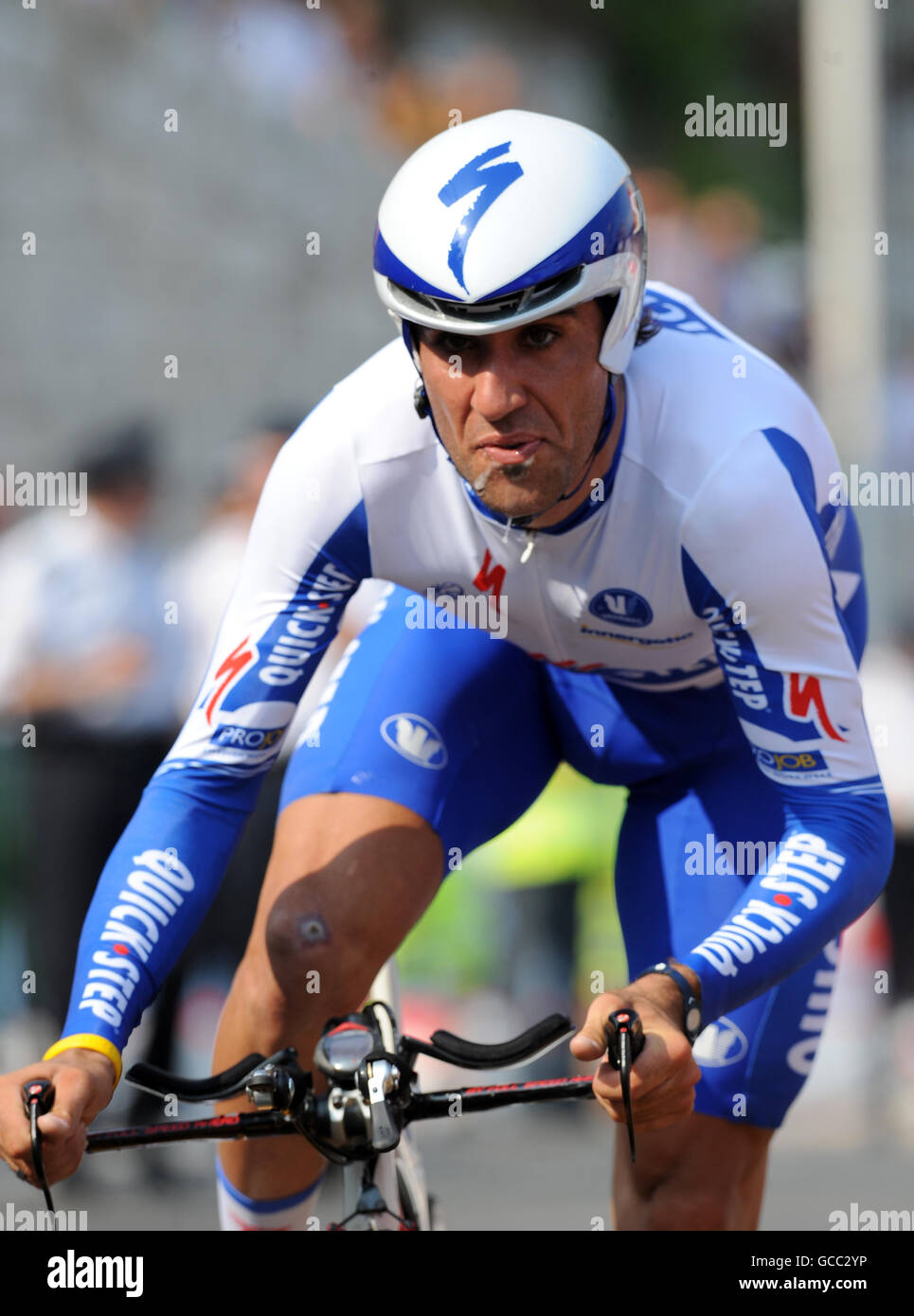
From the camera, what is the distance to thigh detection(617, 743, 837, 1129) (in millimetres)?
4082

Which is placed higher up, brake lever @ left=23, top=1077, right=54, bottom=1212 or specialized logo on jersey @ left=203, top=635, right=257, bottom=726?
specialized logo on jersey @ left=203, top=635, right=257, bottom=726

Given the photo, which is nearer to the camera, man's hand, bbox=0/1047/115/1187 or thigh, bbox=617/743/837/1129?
man's hand, bbox=0/1047/115/1187

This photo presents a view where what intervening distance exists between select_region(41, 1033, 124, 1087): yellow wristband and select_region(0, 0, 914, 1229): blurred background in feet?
11.5

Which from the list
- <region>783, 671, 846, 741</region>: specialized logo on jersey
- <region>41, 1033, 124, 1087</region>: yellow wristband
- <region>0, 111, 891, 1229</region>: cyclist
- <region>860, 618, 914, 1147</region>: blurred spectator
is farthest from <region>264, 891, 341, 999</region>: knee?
<region>860, 618, 914, 1147</region>: blurred spectator

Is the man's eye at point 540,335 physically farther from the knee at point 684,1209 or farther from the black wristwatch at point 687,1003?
the knee at point 684,1209

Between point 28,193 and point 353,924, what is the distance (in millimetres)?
8672


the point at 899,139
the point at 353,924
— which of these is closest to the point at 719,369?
the point at 353,924

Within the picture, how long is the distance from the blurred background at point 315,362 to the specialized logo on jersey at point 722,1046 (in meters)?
2.53

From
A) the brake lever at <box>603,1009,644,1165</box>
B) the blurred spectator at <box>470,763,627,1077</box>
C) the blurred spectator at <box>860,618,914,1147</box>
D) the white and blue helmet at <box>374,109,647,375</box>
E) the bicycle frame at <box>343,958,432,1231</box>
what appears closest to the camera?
the brake lever at <box>603,1009,644,1165</box>

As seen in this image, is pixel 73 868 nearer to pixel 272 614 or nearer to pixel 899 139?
pixel 272 614

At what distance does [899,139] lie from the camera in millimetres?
16031

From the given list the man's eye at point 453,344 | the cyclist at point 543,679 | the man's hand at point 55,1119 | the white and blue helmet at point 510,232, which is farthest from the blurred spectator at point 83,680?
the man's hand at point 55,1119

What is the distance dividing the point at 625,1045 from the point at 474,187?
4.83 ft

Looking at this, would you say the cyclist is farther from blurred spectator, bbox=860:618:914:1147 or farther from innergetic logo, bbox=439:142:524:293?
blurred spectator, bbox=860:618:914:1147
